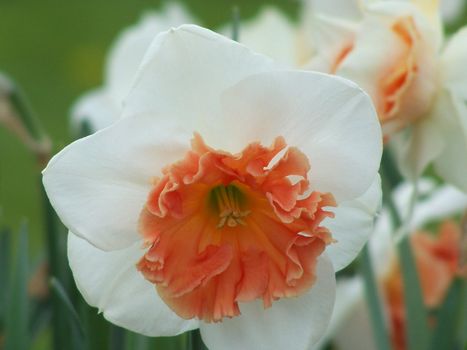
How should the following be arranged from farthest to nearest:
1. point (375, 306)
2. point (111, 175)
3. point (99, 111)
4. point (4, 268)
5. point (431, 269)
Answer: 1. point (99, 111)
2. point (431, 269)
3. point (4, 268)
4. point (375, 306)
5. point (111, 175)

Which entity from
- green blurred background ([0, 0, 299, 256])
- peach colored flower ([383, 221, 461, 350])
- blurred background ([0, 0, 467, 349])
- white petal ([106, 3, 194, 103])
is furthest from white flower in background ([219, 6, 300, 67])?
green blurred background ([0, 0, 299, 256])

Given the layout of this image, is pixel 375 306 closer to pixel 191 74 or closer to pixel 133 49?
pixel 191 74

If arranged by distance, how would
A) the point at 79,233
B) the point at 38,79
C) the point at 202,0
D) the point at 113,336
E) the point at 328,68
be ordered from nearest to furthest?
the point at 79,233 < the point at 113,336 < the point at 328,68 < the point at 38,79 < the point at 202,0

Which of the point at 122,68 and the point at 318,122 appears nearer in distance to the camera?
the point at 318,122

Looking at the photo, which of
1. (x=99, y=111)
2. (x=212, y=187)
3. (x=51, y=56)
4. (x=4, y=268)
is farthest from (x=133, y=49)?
(x=51, y=56)

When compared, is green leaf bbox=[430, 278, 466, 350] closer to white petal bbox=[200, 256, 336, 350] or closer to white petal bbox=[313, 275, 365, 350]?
white petal bbox=[313, 275, 365, 350]

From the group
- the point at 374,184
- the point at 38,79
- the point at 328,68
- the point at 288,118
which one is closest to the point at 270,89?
the point at 288,118

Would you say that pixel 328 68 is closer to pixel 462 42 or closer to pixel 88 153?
pixel 462 42
